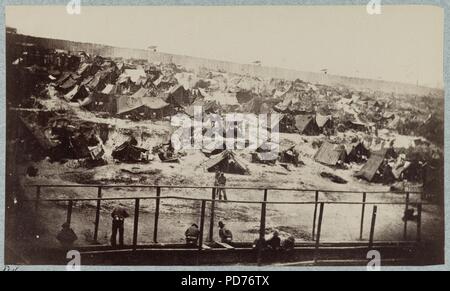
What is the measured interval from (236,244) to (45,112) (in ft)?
5.01

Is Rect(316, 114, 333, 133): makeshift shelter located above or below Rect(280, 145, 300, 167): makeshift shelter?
above

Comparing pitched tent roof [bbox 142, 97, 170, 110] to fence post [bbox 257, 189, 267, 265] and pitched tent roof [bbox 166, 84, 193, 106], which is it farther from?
fence post [bbox 257, 189, 267, 265]

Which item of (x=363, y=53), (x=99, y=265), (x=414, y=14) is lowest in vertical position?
(x=99, y=265)

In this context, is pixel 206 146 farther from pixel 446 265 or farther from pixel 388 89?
pixel 446 265

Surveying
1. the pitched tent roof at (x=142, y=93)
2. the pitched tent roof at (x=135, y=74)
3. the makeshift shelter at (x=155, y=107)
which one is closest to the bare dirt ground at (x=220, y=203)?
the makeshift shelter at (x=155, y=107)

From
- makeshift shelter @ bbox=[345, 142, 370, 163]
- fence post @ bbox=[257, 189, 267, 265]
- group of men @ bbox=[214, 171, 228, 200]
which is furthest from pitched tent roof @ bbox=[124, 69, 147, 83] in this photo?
makeshift shelter @ bbox=[345, 142, 370, 163]

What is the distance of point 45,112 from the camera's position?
3.59 meters

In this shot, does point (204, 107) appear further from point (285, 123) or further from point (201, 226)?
point (201, 226)

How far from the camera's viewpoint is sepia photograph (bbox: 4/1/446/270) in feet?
11.6

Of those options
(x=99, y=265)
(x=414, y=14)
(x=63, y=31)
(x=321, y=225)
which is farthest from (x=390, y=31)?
(x=99, y=265)

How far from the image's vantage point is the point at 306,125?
370 centimetres

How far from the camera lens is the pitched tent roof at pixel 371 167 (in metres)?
3.70

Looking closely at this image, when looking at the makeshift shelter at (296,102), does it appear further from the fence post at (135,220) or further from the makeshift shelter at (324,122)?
the fence post at (135,220)

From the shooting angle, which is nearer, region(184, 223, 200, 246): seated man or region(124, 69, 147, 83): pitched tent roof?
region(184, 223, 200, 246): seated man
